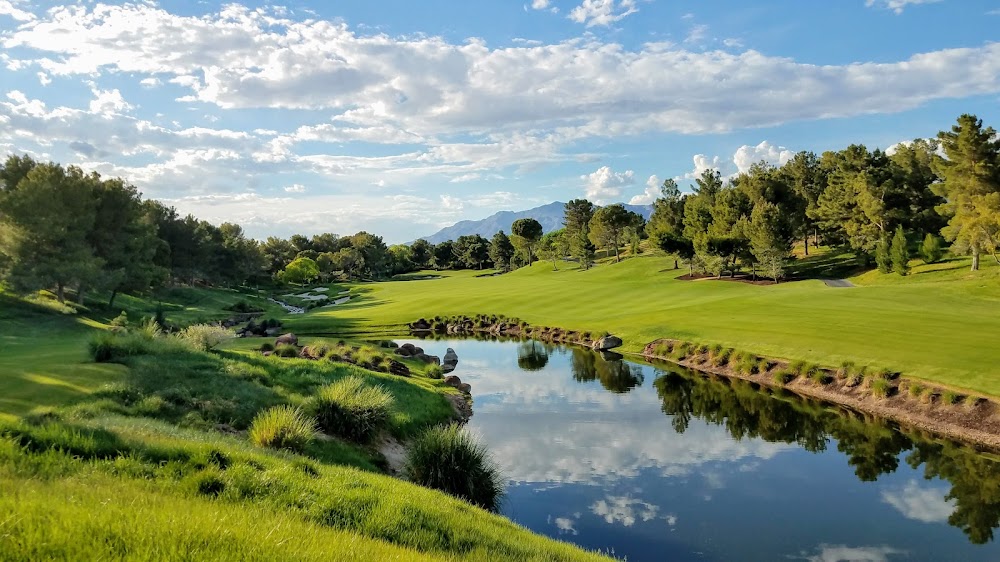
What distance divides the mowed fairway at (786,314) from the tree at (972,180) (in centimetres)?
334

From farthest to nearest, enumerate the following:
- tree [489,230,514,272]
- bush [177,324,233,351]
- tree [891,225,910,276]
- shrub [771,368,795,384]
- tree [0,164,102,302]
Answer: tree [489,230,514,272]
tree [891,225,910,276]
tree [0,164,102,302]
shrub [771,368,795,384]
bush [177,324,233,351]

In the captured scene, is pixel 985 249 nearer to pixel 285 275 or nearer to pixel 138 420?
pixel 138 420

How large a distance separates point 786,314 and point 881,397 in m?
14.8

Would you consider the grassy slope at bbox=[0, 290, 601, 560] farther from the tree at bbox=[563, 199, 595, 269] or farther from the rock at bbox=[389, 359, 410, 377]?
the tree at bbox=[563, 199, 595, 269]

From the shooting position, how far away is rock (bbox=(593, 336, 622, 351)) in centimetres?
4103

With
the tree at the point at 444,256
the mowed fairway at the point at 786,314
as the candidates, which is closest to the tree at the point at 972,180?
the mowed fairway at the point at 786,314

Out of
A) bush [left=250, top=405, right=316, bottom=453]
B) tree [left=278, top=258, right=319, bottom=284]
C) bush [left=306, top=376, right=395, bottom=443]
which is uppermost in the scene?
tree [left=278, top=258, right=319, bottom=284]

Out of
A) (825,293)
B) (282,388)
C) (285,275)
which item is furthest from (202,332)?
(285,275)

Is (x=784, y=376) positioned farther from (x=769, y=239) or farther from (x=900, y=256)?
(x=769, y=239)

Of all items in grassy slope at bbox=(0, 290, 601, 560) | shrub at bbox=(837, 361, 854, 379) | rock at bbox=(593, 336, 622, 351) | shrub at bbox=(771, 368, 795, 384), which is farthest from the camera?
rock at bbox=(593, 336, 622, 351)

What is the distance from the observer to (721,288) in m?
59.5

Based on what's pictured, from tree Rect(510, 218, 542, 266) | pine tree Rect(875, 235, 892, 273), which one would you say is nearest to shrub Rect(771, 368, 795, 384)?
pine tree Rect(875, 235, 892, 273)

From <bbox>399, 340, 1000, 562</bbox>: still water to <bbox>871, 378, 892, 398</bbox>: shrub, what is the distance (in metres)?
1.73

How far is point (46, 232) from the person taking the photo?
36594mm
